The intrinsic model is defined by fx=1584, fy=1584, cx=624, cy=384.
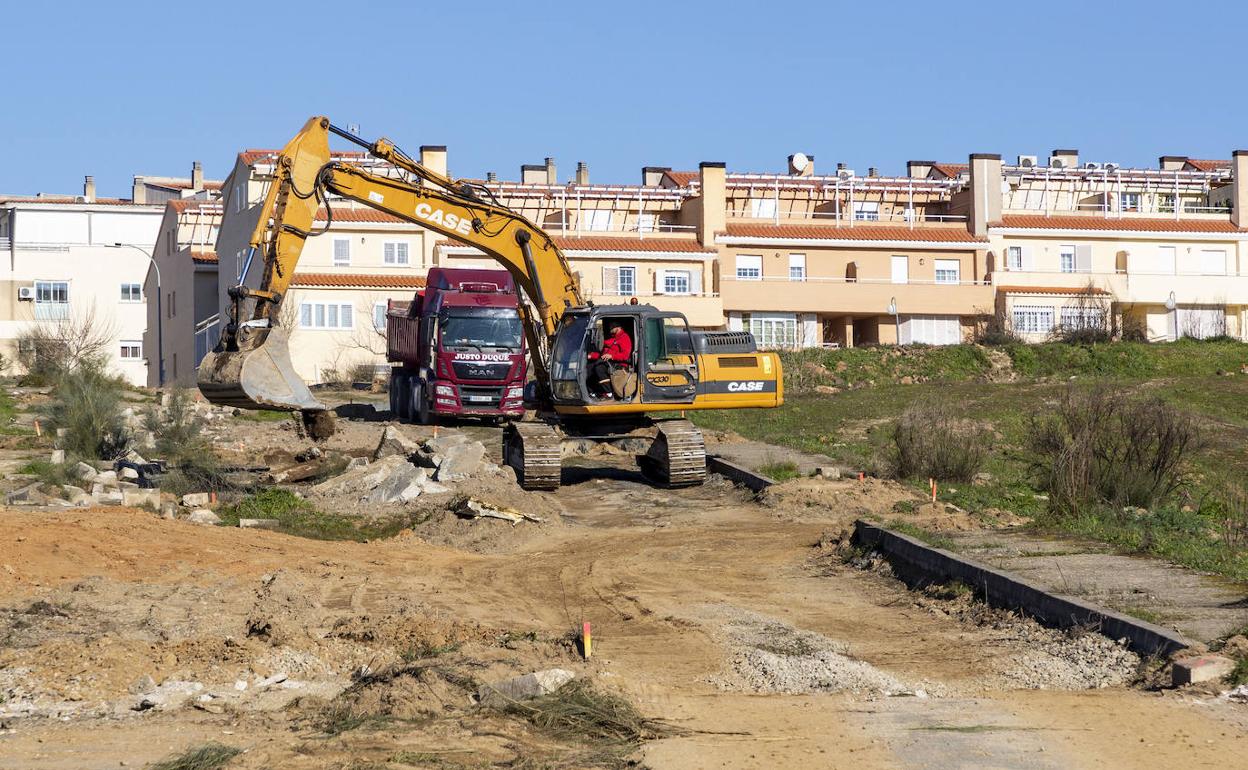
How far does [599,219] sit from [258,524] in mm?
49521

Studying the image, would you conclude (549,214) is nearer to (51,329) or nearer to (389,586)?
(51,329)

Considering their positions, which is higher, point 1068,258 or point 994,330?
point 1068,258

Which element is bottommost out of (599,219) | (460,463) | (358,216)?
(460,463)

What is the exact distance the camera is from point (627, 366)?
25.5 metres

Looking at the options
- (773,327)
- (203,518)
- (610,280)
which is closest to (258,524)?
(203,518)

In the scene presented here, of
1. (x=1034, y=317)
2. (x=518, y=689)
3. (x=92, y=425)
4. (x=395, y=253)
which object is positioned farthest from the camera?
(x=1034, y=317)

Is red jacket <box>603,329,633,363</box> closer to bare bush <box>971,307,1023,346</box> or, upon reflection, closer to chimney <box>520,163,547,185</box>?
bare bush <box>971,307,1023,346</box>

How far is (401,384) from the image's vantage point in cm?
Result: 4041

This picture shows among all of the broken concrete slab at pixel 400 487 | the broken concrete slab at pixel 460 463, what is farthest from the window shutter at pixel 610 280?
the broken concrete slab at pixel 400 487

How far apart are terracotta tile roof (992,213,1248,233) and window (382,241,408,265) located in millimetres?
25667

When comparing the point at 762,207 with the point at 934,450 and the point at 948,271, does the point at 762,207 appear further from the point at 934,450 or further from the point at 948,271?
the point at 934,450

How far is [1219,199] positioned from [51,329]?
53.5 metres

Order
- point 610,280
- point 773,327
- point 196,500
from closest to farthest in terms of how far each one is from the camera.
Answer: point 196,500, point 610,280, point 773,327

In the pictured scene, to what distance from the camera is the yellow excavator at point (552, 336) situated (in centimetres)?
2339
